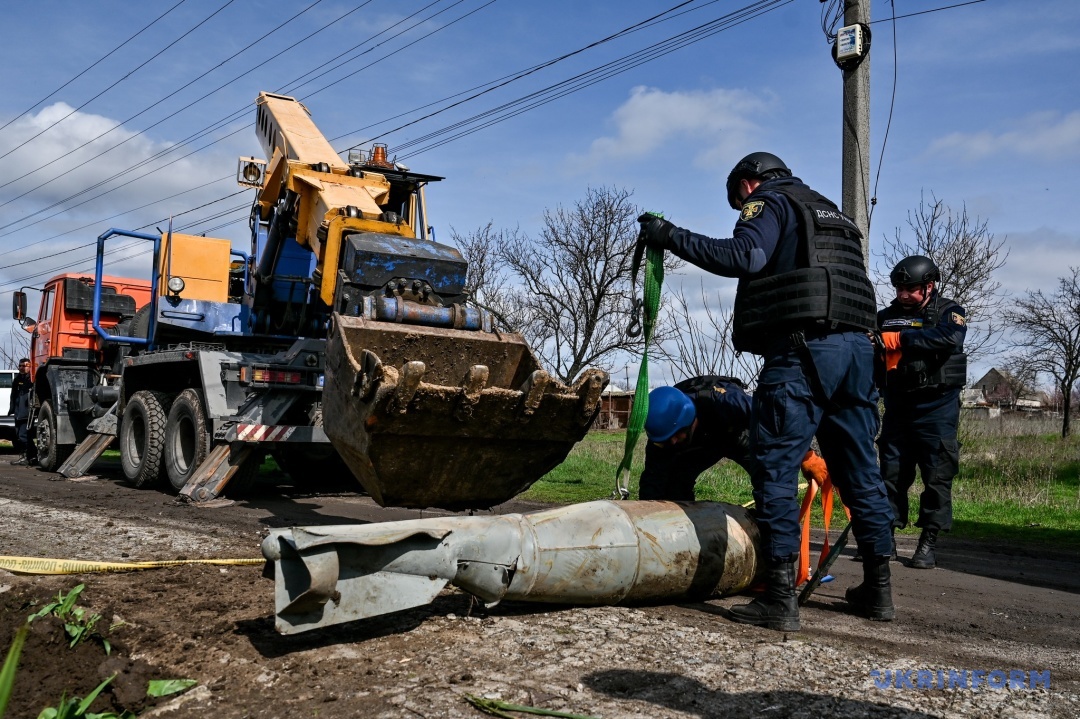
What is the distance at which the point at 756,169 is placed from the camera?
4.38 meters

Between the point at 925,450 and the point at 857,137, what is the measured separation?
3701 mm

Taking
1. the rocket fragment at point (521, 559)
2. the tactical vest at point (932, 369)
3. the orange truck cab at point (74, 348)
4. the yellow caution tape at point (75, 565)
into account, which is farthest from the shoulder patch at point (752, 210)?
the orange truck cab at point (74, 348)

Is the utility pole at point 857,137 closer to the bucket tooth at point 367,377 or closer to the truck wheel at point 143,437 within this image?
the bucket tooth at point 367,377

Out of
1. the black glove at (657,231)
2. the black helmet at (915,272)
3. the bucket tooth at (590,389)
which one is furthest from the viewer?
the black helmet at (915,272)

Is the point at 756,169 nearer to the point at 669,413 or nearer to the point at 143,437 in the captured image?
the point at 669,413

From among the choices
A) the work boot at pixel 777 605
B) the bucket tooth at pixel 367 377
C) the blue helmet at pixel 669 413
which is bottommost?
the work boot at pixel 777 605

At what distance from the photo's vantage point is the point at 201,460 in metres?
9.06

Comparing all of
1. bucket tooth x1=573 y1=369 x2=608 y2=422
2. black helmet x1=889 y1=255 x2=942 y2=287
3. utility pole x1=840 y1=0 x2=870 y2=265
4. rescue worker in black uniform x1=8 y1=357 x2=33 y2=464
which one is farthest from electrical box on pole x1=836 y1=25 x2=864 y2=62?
rescue worker in black uniform x1=8 y1=357 x2=33 y2=464

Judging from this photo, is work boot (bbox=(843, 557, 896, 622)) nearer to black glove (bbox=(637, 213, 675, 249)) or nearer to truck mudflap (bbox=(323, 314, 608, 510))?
black glove (bbox=(637, 213, 675, 249))

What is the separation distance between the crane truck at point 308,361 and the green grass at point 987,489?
3256mm

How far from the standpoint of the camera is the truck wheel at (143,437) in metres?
10.1

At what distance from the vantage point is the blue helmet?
192 inches

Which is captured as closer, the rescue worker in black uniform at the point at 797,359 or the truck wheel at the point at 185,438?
the rescue worker in black uniform at the point at 797,359

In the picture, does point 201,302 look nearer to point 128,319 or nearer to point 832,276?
point 128,319
